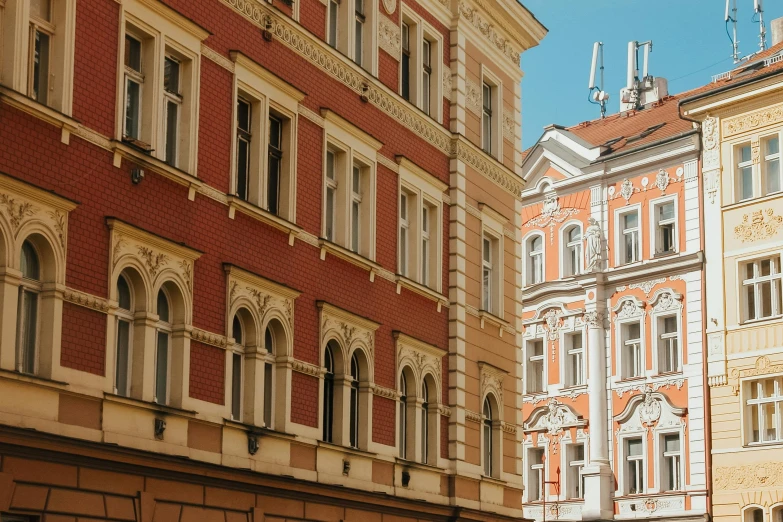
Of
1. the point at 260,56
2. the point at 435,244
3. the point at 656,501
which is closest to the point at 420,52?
the point at 435,244

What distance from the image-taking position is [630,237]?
4528cm

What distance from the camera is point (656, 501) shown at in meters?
42.1

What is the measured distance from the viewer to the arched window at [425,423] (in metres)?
27.0

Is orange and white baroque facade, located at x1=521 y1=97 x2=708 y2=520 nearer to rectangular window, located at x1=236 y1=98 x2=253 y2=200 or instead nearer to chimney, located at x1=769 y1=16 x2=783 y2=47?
chimney, located at x1=769 y1=16 x2=783 y2=47

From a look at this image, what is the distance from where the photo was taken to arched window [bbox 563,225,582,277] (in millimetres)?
46656

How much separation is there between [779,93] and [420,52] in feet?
51.9

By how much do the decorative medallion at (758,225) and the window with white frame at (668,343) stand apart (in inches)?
147

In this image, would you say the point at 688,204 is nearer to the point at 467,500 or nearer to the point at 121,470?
the point at 467,500

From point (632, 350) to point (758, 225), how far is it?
6.42 meters

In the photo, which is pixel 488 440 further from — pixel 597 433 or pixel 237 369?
pixel 597 433

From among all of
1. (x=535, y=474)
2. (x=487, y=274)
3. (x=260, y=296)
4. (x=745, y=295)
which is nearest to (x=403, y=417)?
(x=487, y=274)

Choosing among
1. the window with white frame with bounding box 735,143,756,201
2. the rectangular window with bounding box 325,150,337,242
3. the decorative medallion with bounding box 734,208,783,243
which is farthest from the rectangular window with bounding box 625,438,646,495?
the rectangular window with bounding box 325,150,337,242

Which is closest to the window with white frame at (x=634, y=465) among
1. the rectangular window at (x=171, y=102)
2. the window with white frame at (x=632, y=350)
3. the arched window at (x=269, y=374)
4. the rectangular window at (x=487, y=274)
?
the window with white frame at (x=632, y=350)

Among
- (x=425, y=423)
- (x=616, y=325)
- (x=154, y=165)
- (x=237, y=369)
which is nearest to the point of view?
(x=154, y=165)
